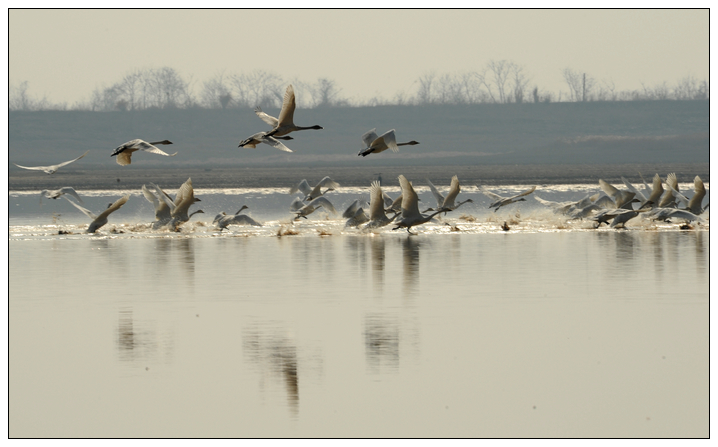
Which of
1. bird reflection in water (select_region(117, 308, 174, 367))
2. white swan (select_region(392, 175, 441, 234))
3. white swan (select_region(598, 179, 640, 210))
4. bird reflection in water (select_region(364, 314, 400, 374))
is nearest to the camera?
bird reflection in water (select_region(364, 314, 400, 374))

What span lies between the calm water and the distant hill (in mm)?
58942

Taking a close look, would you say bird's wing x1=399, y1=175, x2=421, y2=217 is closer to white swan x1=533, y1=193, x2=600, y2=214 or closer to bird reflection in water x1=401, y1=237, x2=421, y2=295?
bird reflection in water x1=401, y1=237, x2=421, y2=295

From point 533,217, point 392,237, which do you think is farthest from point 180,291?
point 533,217

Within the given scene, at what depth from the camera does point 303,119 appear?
9975cm

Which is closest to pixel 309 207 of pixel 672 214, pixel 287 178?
pixel 672 214

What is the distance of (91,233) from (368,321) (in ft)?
43.3

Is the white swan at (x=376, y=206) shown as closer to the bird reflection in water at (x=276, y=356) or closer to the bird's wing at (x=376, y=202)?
the bird's wing at (x=376, y=202)

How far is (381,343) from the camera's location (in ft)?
32.1

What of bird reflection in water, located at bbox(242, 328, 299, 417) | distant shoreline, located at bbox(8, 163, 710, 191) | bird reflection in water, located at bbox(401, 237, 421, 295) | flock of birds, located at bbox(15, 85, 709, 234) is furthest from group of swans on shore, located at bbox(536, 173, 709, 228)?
distant shoreline, located at bbox(8, 163, 710, 191)

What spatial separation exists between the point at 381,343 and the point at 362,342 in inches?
7.5

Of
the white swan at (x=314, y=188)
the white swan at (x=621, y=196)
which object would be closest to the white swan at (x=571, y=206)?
the white swan at (x=621, y=196)

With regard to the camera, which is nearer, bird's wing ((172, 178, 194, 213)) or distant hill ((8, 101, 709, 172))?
bird's wing ((172, 178, 194, 213))

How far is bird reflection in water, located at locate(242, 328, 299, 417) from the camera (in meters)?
8.23
